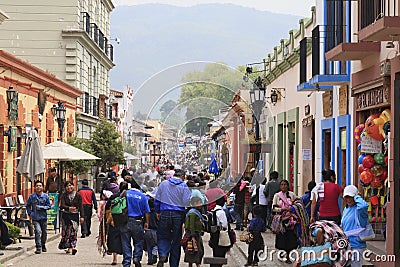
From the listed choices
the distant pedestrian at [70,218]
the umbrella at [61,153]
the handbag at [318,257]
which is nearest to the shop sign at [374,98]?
the handbag at [318,257]

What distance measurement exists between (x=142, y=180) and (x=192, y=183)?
2.68 feet

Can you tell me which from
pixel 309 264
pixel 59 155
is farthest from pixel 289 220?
pixel 59 155

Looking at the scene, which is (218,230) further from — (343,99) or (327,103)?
(327,103)

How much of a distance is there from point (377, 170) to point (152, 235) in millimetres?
Answer: 4168

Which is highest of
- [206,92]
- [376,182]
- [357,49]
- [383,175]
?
[357,49]

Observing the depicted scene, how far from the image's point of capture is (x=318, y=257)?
9.10 meters

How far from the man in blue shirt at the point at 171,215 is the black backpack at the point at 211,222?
0.39m

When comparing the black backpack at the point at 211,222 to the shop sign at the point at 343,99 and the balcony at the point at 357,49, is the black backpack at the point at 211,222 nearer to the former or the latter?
the balcony at the point at 357,49

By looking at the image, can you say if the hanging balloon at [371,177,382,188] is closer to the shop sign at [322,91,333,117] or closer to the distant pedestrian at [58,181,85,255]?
the shop sign at [322,91,333,117]

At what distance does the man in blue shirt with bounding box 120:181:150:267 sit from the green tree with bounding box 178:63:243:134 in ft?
5.09

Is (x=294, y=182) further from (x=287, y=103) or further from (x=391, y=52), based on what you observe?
(x=391, y=52)

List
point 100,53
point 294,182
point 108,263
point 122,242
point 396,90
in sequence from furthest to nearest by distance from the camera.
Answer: point 100,53 < point 294,182 < point 108,263 < point 122,242 < point 396,90

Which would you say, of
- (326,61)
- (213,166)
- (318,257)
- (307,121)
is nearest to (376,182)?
(213,166)

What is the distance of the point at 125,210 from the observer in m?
13.9
